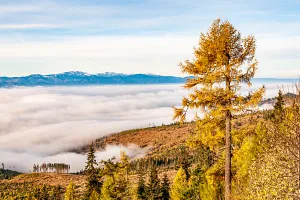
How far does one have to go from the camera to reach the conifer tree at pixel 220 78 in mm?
24781

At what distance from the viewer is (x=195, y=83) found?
2594cm

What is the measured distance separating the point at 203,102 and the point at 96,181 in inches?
2443

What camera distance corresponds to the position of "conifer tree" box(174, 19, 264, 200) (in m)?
24.8

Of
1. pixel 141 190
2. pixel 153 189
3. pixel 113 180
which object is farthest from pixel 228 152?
pixel 141 190

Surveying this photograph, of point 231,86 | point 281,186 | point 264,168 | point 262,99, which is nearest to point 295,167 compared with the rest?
point 281,186

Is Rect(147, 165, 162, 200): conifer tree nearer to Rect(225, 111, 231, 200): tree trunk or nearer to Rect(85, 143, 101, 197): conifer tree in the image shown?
Rect(85, 143, 101, 197): conifer tree

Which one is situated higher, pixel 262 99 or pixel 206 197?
pixel 262 99

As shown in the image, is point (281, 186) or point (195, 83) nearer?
point (281, 186)

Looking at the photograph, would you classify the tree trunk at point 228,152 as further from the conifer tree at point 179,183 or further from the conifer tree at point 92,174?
the conifer tree at point 92,174

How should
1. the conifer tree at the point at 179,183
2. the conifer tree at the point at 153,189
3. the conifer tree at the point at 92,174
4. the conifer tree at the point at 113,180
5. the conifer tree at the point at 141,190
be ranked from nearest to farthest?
the conifer tree at the point at 179,183 < the conifer tree at the point at 113,180 < the conifer tree at the point at 92,174 < the conifer tree at the point at 153,189 < the conifer tree at the point at 141,190

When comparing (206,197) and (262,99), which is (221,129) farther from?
(206,197)

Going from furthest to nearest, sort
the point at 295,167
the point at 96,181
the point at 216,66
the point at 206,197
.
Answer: the point at 96,181 < the point at 206,197 < the point at 216,66 < the point at 295,167

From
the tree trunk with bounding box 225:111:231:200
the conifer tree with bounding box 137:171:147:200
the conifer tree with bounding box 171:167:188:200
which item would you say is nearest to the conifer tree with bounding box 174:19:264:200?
the tree trunk with bounding box 225:111:231:200

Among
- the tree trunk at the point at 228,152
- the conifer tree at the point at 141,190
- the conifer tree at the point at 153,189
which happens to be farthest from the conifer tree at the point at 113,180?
the tree trunk at the point at 228,152
